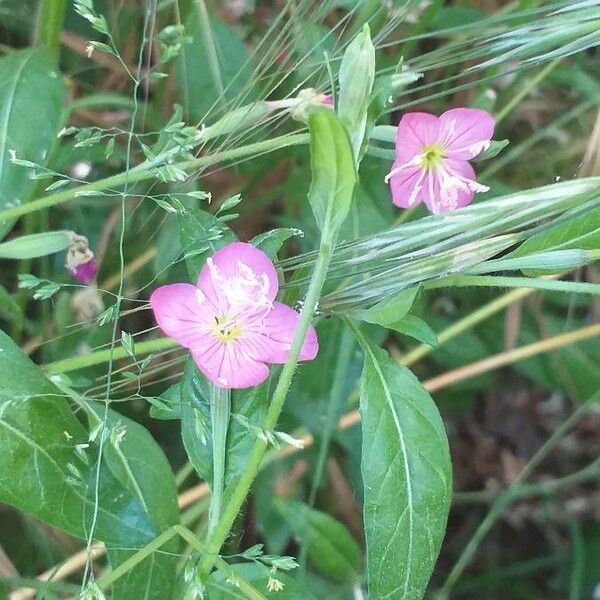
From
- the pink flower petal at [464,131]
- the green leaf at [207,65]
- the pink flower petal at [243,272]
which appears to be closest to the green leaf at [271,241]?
→ the pink flower petal at [243,272]

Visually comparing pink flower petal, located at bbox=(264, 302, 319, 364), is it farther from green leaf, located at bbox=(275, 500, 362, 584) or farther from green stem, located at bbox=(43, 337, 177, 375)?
green leaf, located at bbox=(275, 500, 362, 584)

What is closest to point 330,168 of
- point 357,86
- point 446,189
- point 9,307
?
point 357,86

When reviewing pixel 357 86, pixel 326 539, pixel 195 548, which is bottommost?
pixel 326 539

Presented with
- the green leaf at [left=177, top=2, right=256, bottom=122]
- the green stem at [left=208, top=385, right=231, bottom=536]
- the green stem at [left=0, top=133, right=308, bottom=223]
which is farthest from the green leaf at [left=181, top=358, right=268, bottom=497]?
the green leaf at [left=177, top=2, right=256, bottom=122]

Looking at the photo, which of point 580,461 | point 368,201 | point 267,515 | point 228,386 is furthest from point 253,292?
point 580,461

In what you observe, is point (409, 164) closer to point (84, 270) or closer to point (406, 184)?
point (406, 184)
